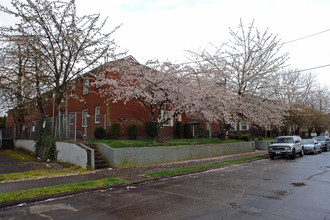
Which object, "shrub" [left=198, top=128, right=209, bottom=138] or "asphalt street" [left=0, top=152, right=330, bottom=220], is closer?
"asphalt street" [left=0, top=152, right=330, bottom=220]

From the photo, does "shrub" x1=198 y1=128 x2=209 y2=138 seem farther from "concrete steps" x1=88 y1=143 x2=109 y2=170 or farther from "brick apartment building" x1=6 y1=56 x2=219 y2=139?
"concrete steps" x1=88 y1=143 x2=109 y2=170

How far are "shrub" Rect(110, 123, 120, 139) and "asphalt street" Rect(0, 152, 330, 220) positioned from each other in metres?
9.78

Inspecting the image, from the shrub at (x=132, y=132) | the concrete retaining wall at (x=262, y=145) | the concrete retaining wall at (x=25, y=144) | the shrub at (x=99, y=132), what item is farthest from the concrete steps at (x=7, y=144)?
the concrete retaining wall at (x=262, y=145)

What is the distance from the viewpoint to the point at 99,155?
42.7 ft

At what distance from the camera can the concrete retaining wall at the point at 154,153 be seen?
41.0ft

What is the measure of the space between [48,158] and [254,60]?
18.1 meters

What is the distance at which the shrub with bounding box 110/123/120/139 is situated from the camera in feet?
58.7

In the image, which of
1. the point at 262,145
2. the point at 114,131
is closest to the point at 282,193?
the point at 114,131

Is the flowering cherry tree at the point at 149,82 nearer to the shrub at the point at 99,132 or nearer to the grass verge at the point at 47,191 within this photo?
the shrub at the point at 99,132

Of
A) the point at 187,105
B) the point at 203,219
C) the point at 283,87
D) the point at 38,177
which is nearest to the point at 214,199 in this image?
the point at 203,219

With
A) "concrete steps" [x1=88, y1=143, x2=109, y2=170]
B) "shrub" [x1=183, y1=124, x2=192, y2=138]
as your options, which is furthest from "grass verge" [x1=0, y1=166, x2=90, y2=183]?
"shrub" [x1=183, y1=124, x2=192, y2=138]

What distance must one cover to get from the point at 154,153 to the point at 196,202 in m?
8.10

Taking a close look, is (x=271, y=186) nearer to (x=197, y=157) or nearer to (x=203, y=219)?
(x=203, y=219)

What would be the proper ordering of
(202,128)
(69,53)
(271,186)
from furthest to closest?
(202,128), (69,53), (271,186)
